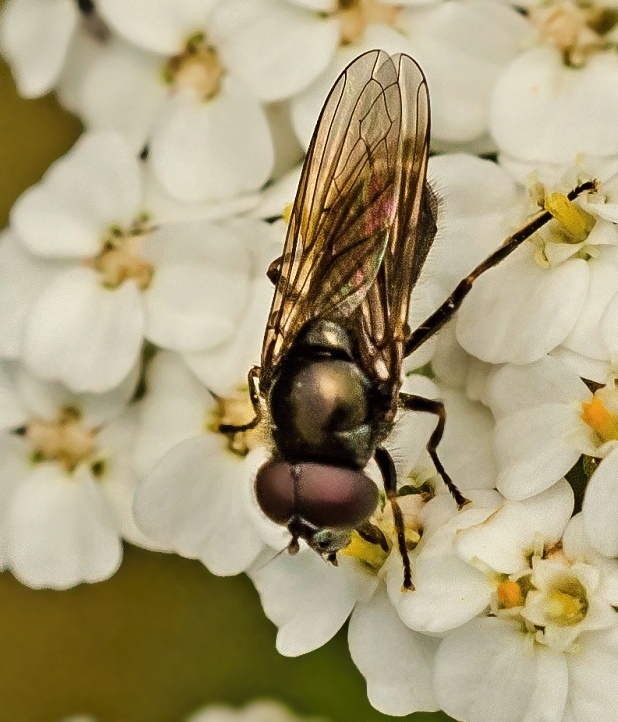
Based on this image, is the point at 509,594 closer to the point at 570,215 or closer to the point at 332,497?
the point at 332,497

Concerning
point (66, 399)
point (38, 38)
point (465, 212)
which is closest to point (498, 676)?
point (465, 212)


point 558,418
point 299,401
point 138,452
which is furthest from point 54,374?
point 558,418

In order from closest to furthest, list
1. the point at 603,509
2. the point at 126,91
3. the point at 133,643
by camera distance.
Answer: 1. the point at 603,509
2. the point at 126,91
3. the point at 133,643

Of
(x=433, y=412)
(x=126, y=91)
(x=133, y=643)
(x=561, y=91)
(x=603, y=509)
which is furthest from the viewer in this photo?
(x=133, y=643)

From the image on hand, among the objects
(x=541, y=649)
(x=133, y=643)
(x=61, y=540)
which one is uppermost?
(x=541, y=649)

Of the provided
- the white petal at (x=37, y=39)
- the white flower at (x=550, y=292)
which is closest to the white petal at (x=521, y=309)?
the white flower at (x=550, y=292)

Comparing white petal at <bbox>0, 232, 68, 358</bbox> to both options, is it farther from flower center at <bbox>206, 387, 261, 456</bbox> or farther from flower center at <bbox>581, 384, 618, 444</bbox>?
flower center at <bbox>581, 384, 618, 444</bbox>

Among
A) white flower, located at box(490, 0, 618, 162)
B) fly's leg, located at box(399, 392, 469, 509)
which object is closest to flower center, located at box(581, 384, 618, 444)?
fly's leg, located at box(399, 392, 469, 509)
